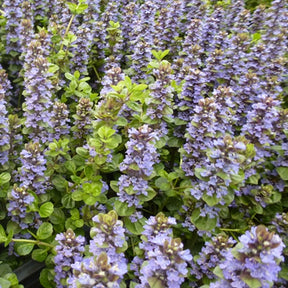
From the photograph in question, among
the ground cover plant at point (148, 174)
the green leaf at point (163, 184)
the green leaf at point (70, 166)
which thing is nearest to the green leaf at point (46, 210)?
the ground cover plant at point (148, 174)

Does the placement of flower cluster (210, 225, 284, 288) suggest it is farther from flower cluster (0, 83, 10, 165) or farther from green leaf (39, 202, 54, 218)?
flower cluster (0, 83, 10, 165)

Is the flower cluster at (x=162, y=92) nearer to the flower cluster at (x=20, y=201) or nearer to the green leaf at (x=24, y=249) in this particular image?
the flower cluster at (x=20, y=201)

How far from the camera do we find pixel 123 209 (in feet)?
6.45

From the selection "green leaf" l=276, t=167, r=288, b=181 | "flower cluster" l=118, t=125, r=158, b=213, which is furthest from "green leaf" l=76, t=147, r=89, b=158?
"green leaf" l=276, t=167, r=288, b=181

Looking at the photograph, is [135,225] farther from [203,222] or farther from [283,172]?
[283,172]

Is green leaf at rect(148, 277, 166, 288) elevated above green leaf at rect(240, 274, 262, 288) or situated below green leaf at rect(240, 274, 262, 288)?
below

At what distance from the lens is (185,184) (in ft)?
7.25

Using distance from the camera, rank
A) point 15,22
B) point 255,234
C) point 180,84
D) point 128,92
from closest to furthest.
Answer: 1. point 255,234
2. point 128,92
3. point 180,84
4. point 15,22

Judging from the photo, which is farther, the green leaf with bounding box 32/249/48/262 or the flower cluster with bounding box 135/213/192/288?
the green leaf with bounding box 32/249/48/262

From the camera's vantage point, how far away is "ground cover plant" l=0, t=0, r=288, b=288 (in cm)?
155

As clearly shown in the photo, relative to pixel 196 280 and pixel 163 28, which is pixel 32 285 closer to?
pixel 196 280

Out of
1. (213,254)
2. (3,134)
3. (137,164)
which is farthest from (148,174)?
(3,134)

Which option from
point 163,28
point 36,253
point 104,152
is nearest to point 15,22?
point 163,28

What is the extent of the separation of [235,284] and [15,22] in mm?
3054
